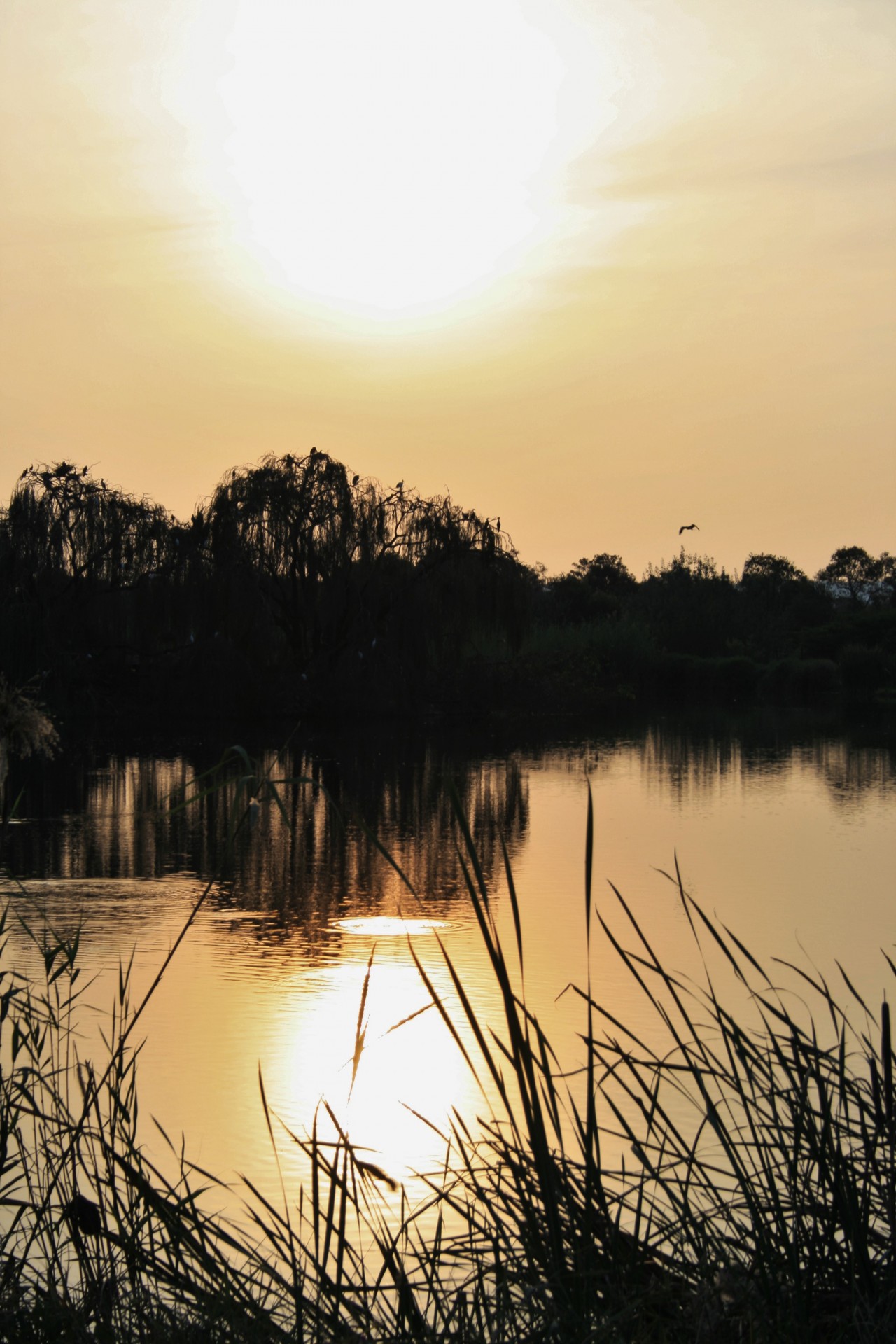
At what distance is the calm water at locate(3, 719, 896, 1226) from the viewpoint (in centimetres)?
438

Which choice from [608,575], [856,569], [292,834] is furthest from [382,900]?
[856,569]

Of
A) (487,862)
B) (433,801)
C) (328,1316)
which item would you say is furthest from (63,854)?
(328,1316)

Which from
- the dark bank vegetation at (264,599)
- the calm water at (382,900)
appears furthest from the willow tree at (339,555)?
the calm water at (382,900)

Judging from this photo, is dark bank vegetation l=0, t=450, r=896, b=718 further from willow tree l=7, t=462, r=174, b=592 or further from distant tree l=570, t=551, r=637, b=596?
distant tree l=570, t=551, r=637, b=596

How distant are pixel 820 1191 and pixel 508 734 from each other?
1927cm

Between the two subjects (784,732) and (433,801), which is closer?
(433,801)

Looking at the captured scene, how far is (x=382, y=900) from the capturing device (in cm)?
800

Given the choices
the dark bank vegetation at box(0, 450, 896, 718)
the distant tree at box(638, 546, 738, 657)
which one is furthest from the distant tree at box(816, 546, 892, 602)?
the dark bank vegetation at box(0, 450, 896, 718)

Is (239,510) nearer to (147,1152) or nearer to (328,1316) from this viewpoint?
(147,1152)

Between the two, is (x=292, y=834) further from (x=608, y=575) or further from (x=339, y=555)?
(x=608, y=575)

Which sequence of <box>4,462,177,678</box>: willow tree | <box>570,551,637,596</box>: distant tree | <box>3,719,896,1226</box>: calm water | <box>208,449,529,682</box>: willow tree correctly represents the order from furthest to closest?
<box>570,551,637,596</box>: distant tree < <box>208,449,529,682</box>: willow tree < <box>4,462,177,678</box>: willow tree < <box>3,719,896,1226</box>: calm water

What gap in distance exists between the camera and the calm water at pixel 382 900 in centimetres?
438

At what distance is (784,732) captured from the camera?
865 inches

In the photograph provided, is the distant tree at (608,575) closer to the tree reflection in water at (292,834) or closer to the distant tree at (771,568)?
the distant tree at (771,568)
